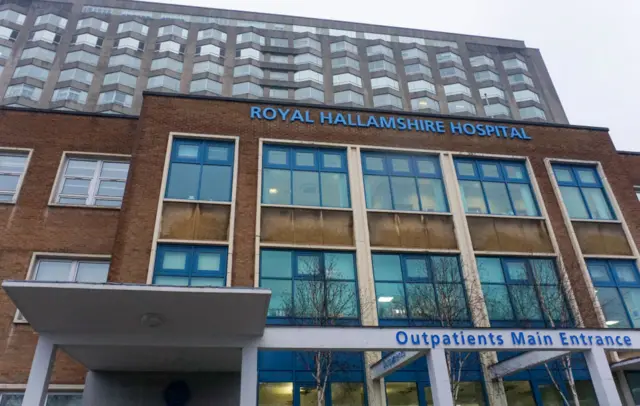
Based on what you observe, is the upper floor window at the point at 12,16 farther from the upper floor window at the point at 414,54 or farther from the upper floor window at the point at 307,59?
the upper floor window at the point at 414,54

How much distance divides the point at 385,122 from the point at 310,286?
7.30 metres

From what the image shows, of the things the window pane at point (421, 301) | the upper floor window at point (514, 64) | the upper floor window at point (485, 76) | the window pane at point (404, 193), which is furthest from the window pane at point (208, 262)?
the upper floor window at point (514, 64)

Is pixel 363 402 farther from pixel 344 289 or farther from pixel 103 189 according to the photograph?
pixel 103 189

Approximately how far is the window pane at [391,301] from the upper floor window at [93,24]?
46941 mm

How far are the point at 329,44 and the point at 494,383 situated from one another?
4613 centimetres

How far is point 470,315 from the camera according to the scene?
13898 mm

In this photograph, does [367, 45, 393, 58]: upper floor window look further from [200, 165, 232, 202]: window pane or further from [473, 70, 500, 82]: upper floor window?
[200, 165, 232, 202]: window pane

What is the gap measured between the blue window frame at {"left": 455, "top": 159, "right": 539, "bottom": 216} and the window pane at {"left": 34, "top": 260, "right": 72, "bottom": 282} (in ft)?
43.4

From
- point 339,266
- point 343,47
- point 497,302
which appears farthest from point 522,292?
point 343,47

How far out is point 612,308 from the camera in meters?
14.9

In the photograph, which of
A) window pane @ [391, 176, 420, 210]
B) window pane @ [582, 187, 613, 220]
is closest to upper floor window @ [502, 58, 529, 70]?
window pane @ [582, 187, 613, 220]

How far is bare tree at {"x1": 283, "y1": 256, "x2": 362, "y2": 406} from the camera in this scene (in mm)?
12234

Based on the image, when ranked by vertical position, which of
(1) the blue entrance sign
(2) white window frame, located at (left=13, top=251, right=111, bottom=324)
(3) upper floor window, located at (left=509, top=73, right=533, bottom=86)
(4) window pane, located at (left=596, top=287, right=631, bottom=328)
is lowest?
(4) window pane, located at (left=596, top=287, right=631, bottom=328)

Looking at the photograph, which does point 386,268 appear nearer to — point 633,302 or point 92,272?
point 633,302
